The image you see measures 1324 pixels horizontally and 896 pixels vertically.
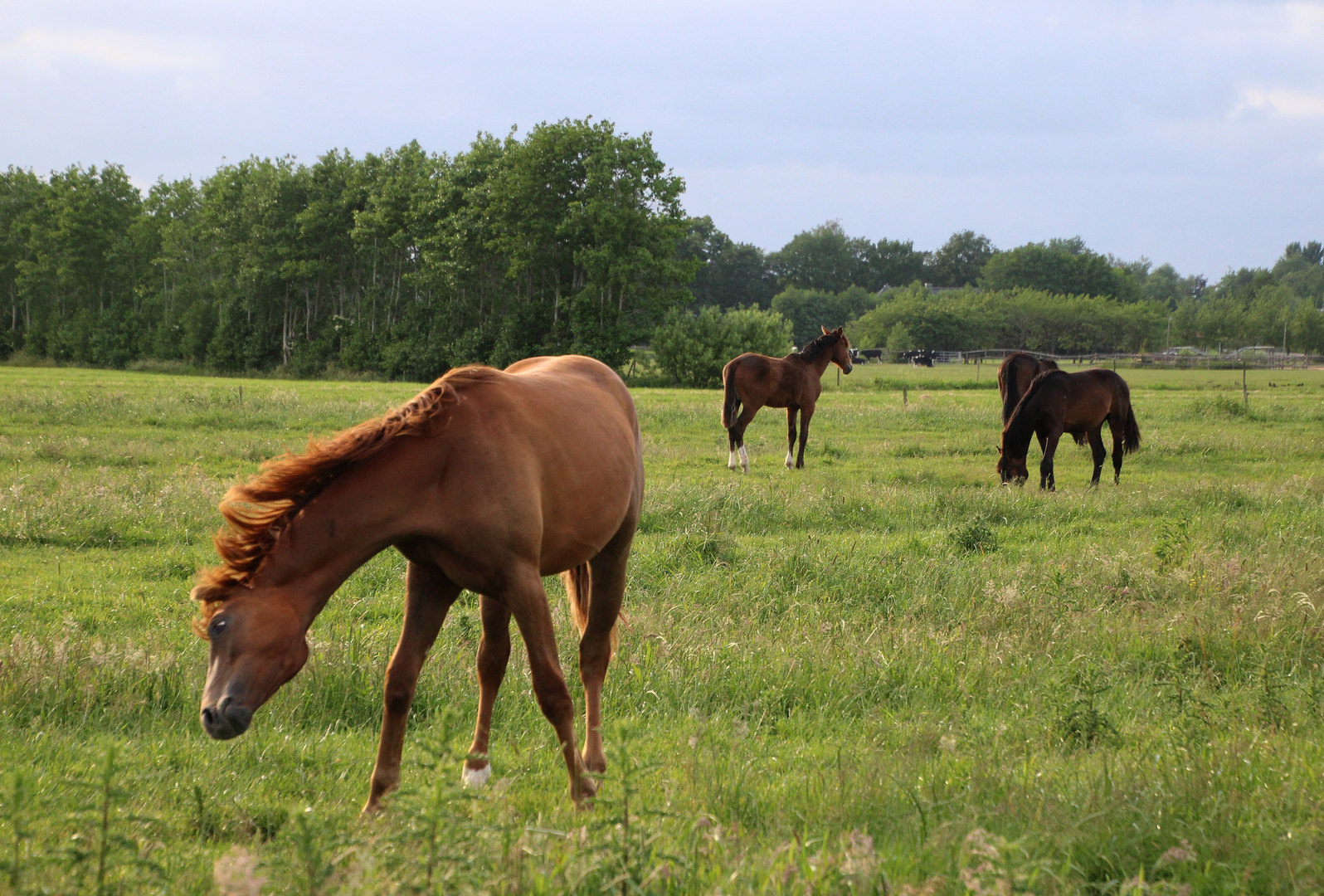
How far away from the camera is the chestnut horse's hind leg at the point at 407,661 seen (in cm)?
339

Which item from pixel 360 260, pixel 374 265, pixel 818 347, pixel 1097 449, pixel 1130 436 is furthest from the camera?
pixel 360 260

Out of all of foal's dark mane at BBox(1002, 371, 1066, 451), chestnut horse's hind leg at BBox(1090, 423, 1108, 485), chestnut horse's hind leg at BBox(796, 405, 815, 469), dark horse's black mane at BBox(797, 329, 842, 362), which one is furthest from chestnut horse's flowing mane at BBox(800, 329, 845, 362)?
chestnut horse's hind leg at BBox(1090, 423, 1108, 485)

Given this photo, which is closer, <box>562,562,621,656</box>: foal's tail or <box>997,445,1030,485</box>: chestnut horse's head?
<box>562,562,621,656</box>: foal's tail

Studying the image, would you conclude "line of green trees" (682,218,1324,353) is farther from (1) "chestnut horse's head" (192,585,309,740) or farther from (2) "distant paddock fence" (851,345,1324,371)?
(1) "chestnut horse's head" (192,585,309,740)

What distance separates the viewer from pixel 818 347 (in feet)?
56.9

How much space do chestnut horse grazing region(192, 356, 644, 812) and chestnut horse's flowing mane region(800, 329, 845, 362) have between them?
13.6 m

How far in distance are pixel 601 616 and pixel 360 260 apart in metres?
50.5

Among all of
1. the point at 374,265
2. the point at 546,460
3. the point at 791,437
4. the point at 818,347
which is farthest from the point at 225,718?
the point at 374,265

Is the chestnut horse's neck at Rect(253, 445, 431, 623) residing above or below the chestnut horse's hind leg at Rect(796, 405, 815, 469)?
above

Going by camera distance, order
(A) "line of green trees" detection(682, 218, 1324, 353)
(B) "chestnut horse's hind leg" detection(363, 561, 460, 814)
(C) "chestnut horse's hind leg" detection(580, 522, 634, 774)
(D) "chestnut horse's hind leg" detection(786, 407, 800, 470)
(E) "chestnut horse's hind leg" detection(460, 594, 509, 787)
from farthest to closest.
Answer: (A) "line of green trees" detection(682, 218, 1324, 353), (D) "chestnut horse's hind leg" detection(786, 407, 800, 470), (C) "chestnut horse's hind leg" detection(580, 522, 634, 774), (E) "chestnut horse's hind leg" detection(460, 594, 509, 787), (B) "chestnut horse's hind leg" detection(363, 561, 460, 814)

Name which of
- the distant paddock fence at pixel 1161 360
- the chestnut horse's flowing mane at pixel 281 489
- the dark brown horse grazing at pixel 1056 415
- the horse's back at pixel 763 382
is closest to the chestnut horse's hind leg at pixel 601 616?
the chestnut horse's flowing mane at pixel 281 489

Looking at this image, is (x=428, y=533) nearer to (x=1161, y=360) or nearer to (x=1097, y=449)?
(x=1097, y=449)

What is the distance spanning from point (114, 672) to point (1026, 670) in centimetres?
486

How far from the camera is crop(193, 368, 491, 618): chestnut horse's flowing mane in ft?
9.37
